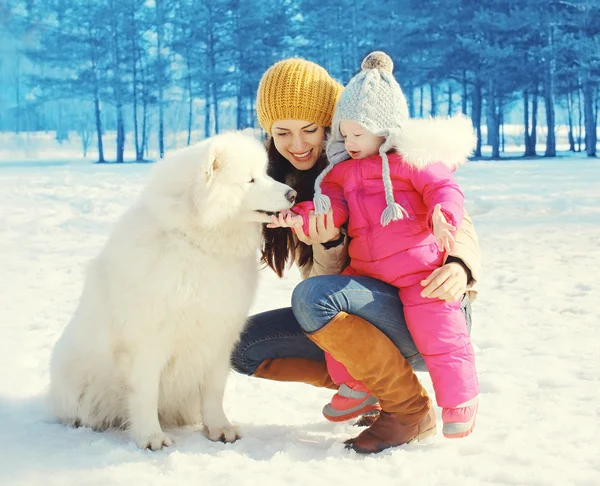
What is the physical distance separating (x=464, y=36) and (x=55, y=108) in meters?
16.8

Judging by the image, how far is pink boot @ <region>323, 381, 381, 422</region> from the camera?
2.36 metres

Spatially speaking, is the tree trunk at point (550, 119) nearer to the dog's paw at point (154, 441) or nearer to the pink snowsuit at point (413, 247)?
the pink snowsuit at point (413, 247)

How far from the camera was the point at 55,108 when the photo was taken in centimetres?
2630

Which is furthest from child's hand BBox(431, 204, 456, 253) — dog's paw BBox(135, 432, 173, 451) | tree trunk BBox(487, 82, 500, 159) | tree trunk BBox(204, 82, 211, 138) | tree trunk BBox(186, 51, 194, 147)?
tree trunk BBox(186, 51, 194, 147)

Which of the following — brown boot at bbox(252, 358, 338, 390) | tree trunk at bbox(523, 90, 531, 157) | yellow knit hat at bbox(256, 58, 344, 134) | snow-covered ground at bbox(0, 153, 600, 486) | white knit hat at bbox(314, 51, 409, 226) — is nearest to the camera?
snow-covered ground at bbox(0, 153, 600, 486)

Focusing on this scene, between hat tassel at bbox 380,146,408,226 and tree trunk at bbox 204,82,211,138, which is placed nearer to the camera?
hat tassel at bbox 380,146,408,226

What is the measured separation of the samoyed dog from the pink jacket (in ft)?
0.81

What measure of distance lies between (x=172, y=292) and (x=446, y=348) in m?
0.94

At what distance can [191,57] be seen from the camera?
25.6 m

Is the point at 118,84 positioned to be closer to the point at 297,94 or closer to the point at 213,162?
the point at 297,94

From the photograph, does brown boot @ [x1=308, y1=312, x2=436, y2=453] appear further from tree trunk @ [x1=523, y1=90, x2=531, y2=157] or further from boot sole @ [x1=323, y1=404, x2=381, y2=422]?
tree trunk @ [x1=523, y1=90, x2=531, y2=157]

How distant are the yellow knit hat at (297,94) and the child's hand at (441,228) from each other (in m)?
0.94

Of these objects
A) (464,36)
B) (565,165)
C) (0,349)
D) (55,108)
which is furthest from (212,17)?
(0,349)

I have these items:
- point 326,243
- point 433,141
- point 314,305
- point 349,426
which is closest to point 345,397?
point 349,426
